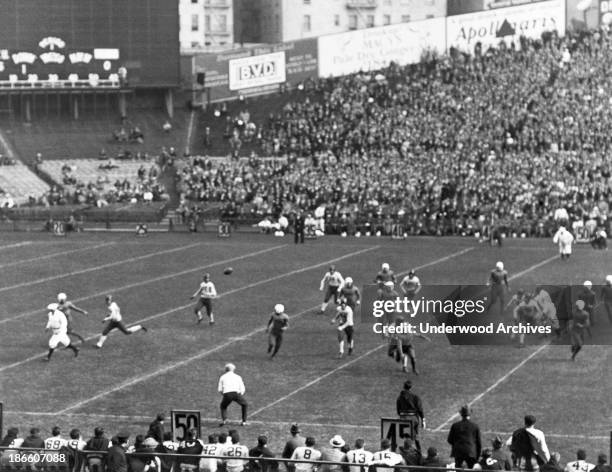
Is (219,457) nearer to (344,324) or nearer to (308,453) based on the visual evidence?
(308,453)

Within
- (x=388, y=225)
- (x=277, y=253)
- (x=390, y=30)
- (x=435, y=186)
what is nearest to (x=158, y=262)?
(x=277, y=253)

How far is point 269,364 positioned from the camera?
30047 millimetres

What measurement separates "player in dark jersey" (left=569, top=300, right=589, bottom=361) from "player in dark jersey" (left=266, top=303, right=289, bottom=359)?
621 cm

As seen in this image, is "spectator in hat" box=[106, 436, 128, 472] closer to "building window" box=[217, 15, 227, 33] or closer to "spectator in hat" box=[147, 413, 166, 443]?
"spectator in hat" box=[147, 413, 166, 443]

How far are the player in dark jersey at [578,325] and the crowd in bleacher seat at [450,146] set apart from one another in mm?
27116

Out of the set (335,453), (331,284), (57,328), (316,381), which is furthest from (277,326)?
(335,453)

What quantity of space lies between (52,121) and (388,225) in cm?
2832

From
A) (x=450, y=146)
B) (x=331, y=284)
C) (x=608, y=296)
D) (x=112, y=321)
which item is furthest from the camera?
(x=450, y=146)

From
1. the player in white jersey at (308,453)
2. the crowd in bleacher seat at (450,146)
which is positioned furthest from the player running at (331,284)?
the crowd in bleacher seat at (450,146)

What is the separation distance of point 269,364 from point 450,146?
40.6m

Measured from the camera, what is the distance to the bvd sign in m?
82.9

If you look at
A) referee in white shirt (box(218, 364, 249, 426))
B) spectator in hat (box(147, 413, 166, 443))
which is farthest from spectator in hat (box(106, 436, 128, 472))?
referee in white shirt (box(218, 364, 249, 426))

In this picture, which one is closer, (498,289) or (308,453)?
(308,453)

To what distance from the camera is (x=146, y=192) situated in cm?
6862
